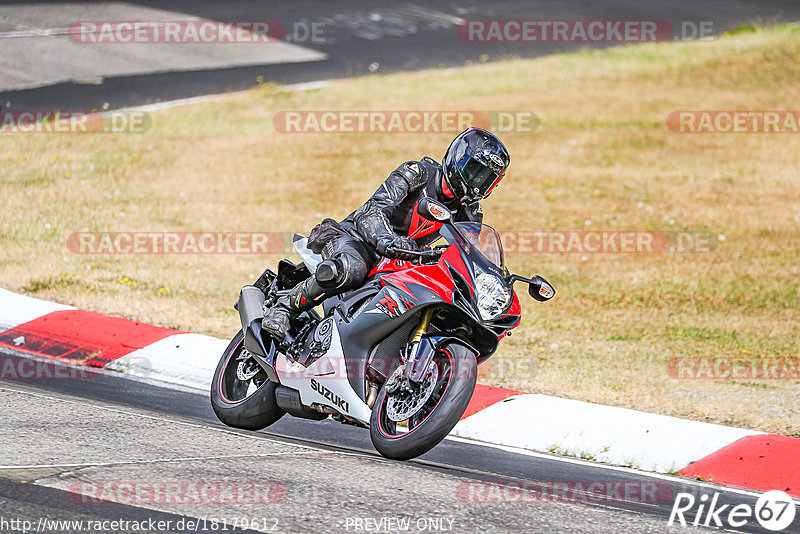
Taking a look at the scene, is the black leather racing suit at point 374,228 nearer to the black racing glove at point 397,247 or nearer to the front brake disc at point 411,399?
the black racing glove at point 397,247

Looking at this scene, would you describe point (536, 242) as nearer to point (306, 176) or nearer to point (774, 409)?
point (306, 176)

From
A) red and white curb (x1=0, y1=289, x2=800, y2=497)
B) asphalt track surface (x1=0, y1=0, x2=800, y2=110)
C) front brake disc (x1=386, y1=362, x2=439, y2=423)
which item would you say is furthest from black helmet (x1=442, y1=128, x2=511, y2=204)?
asphalt track surface (x1=0, y1=0, x2=800, y2=110)

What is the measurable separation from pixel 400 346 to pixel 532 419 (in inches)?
59.5

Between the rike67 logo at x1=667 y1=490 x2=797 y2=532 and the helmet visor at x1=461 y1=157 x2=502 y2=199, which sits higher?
the helmet visor at x1=461 y1=157 x2=502 y2=199

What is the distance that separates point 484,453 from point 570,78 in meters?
14.3

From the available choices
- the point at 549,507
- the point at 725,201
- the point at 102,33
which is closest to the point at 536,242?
the point at 725,201

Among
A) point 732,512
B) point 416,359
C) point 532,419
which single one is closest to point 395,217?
point 416,359

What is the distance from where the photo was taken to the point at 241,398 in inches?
263

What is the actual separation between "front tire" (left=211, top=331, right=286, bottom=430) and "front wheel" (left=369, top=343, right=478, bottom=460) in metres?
0.93

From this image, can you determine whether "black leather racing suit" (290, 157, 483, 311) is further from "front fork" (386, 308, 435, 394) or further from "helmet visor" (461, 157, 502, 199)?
"front fork" (386, 308, 435, 394)

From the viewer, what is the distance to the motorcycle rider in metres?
6.00

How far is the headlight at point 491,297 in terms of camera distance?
18.2ft

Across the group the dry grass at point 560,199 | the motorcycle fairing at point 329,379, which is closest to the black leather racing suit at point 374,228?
the motorcycle fairing at point 329,379

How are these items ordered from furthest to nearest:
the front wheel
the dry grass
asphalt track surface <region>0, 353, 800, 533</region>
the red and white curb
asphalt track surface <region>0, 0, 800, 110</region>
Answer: asphalt track surface <region>0, 0, 800, 110</region>, the dry grass, the red and white curb, the front wheel, asphalt track surface <region>0, 353, 800, 533</region>
